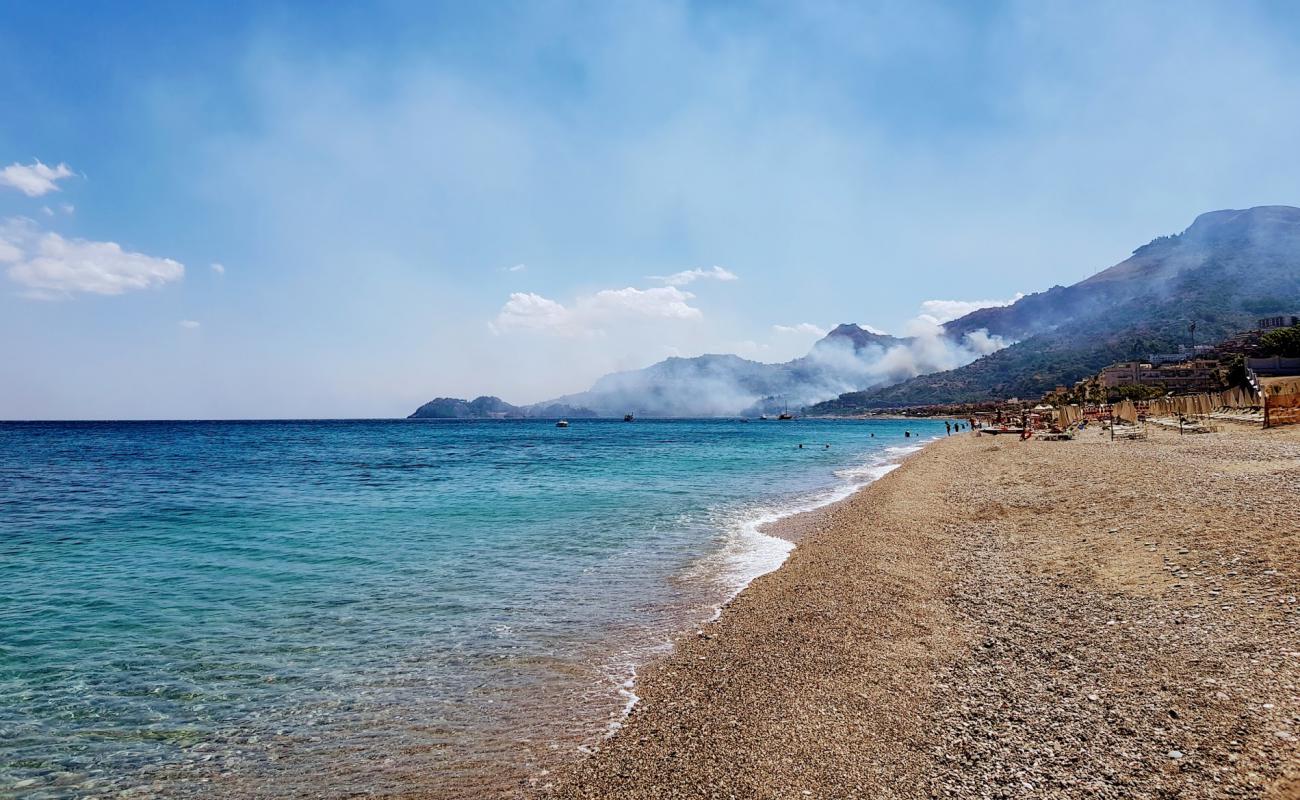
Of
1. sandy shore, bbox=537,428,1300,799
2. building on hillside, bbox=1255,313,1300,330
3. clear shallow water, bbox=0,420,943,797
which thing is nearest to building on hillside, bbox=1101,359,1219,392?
building on hillside, bbox=1255,313,1300,330

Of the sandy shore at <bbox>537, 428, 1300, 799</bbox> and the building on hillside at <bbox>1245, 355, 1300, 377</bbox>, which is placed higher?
the building on hillside at <bbox>1245, 355, 1300, 377</bbox>

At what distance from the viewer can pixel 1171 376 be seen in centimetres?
11631

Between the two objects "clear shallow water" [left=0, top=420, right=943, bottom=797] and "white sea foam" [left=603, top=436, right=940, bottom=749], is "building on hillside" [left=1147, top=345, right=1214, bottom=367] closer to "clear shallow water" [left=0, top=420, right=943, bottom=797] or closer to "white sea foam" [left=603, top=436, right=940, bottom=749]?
"white sea foam" [left=603, top=436, right=940, bottom=749]

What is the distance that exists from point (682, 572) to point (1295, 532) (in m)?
10.7

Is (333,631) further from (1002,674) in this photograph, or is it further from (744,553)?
(1002,674)

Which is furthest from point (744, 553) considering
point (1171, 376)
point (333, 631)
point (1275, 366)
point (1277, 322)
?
point (1277, 322)

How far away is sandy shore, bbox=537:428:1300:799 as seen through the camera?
5.06 metres

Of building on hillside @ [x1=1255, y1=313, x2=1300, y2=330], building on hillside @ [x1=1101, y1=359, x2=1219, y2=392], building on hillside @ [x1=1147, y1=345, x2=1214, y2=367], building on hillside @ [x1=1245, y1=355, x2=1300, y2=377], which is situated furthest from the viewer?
building on hillside @ [x1=1147, y1=345, x2=1214, y2=367]

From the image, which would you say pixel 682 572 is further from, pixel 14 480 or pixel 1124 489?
pixel 14 480

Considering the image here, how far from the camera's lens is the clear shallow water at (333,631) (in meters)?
6.27

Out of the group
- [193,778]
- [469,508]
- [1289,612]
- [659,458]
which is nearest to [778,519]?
[469,508]

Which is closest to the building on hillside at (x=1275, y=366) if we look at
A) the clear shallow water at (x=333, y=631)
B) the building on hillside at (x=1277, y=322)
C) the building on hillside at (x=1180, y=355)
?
the building on hillside at (x=1180, y=355)

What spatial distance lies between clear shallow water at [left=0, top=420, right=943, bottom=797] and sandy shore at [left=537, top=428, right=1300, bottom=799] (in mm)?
1286

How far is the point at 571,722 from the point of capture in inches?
270
